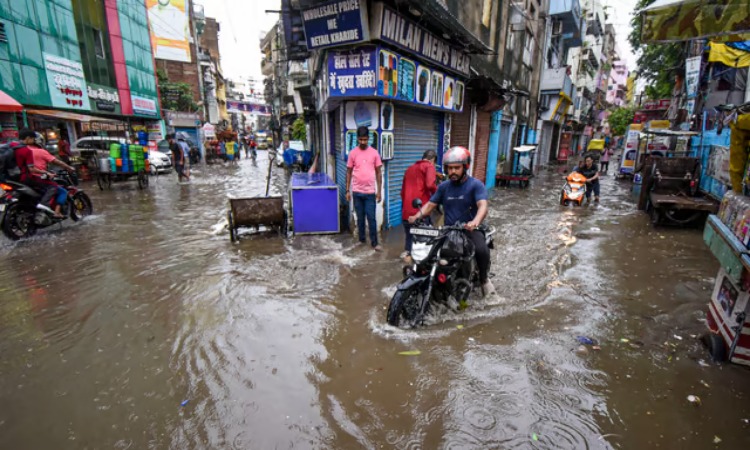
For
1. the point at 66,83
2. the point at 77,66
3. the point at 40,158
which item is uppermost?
the point at 77,66

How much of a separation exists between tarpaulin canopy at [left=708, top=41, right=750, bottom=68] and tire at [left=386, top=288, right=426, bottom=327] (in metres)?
15.1

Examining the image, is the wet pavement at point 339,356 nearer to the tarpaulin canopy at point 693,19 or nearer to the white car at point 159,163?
the tarpaulin canopy at point 693,19

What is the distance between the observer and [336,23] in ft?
20.9

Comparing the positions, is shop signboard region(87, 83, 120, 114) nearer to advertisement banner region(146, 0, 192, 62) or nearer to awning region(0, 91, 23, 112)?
awning region(0, 91, 23, 112)

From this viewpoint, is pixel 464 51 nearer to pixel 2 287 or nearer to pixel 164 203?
pixel 164 203

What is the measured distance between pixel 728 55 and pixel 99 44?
27.2 meters

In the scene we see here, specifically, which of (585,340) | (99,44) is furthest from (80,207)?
(99,44)

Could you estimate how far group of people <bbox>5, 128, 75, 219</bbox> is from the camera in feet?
22.5

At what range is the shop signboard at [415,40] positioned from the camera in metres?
6.12

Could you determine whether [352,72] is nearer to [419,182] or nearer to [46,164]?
[419,182]

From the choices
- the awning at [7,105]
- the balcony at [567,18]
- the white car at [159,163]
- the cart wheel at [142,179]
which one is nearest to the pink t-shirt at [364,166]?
the cart wheel at [142,179]

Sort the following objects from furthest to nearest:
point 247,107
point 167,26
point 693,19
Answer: point 247,107 < point 167,26 < point 693,19

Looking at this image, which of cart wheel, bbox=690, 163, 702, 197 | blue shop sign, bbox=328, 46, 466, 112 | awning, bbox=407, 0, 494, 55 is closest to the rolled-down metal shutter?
blue shop sign, bbox=328, 46, 466, 112

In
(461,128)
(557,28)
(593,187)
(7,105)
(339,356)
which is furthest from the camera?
(557,28)
